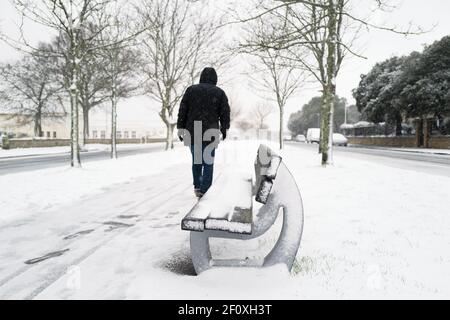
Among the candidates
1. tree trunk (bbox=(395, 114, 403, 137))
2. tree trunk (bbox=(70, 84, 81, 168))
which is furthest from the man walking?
tree trunk (bbox=(395, 114, 403, 137))

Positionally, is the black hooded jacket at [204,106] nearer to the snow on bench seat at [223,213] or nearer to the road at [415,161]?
the snow on bench seat at [223,213]

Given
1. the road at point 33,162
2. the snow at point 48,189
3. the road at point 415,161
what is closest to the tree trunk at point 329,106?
the road at point 415,161

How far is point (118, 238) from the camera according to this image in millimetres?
3840

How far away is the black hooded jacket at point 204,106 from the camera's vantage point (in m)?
4.91

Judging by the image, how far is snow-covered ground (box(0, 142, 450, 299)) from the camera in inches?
97.2

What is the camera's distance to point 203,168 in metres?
5.06

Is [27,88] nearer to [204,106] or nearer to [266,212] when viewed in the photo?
[204,106]

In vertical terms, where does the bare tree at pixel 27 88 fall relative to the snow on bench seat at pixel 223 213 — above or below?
above

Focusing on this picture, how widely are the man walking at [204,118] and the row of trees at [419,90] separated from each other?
29843mm

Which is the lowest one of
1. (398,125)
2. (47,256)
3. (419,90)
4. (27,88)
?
(47,256)

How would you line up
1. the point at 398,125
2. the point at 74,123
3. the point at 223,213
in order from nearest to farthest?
the point at 223,213
the point at 74,123
the point at 398,125

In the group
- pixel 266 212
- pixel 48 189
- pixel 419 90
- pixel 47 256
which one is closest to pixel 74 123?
pixel 48 189

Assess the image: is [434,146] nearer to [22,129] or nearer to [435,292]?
[435,292]

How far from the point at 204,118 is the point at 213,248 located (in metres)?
2.06
